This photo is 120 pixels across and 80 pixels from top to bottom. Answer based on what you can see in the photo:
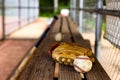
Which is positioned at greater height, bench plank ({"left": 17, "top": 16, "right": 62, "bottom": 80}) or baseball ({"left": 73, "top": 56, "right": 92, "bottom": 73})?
baseball ({"left": 73, "top": 56, "right": 92, "bottom": 73})

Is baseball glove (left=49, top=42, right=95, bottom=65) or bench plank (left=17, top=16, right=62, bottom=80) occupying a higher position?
baseball glove (left=49, top=42, right=95, bottom=65)

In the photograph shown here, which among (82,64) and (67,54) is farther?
(67,54)

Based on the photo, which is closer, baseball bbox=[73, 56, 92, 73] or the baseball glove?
baseball bbox=[73, 56, 92, 73]

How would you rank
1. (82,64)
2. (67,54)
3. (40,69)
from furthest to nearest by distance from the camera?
(67,54) → (40,69) → (82,64)

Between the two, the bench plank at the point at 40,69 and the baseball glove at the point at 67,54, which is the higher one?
the baseball glove at the point at 67,54

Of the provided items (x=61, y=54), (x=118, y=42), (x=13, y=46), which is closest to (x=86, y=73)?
(x=61, y=54)

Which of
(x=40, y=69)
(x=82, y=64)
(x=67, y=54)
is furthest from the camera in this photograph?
(x=67, y=54)

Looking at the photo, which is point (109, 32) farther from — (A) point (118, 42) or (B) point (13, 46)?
(B) point (13, 46)

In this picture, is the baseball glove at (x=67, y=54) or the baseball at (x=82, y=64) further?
the baseball glove at (x=67, y=54)

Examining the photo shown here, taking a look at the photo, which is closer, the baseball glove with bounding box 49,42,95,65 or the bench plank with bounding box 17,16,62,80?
the bench plank with bounding box 17,16,62,80

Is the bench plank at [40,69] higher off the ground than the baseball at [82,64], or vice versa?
the baseball at [82,64]

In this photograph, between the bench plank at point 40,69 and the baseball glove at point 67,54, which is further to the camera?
the baseball glove at point 67,54
